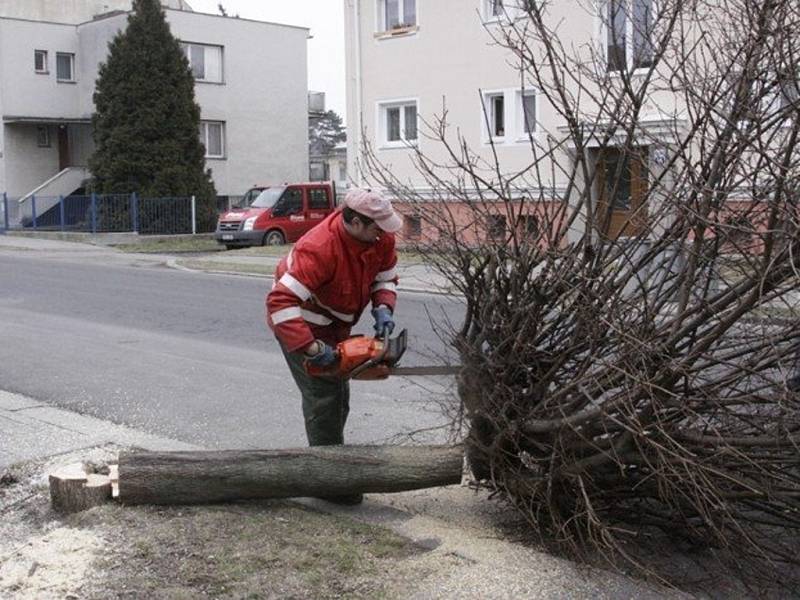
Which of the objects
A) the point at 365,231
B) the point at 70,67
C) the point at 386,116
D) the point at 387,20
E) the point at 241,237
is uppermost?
the point at 70,67

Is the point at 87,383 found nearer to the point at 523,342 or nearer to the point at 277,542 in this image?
the point at 277,542

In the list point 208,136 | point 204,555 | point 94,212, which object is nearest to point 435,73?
point 94,212

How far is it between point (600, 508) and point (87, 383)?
16.9 ft

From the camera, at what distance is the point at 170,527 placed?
428cm

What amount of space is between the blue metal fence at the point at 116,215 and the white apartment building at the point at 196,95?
4.90ft

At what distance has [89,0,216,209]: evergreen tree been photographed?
29.8m

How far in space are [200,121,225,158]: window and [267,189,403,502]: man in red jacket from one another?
3168 centimetres

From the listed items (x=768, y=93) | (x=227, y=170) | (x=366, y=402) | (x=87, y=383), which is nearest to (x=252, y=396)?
(x=366, y=402)

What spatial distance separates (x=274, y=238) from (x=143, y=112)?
7.30 m

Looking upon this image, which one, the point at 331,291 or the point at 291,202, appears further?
the point at 291,202

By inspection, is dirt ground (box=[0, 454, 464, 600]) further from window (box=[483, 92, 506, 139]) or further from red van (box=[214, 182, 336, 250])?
red van (box=[214, 182, 336, 250])

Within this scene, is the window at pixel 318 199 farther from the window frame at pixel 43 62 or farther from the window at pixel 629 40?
the window at pixel 629 40

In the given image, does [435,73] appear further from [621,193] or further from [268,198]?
[621,193]

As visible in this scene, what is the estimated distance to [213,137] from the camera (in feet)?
117
